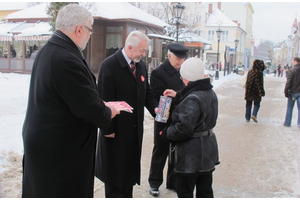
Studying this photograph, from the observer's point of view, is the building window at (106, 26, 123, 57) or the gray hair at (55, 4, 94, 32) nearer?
the gray hair at (55, 4, 94, 32)

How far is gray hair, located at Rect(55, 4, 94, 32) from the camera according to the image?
2.32m

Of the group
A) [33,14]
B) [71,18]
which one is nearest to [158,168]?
[71,18]

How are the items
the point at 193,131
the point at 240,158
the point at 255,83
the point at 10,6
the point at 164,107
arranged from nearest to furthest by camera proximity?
the point at 193,131 < the point at 164,107 < the point at 240,158 < the point at 255,83 < the point at 10,6

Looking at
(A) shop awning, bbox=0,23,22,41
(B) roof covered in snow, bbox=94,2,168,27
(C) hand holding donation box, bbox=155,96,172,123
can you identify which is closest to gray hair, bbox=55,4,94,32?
(C) hand holding donation box, bbox=155,96,172,123

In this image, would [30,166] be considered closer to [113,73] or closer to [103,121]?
[103,121]

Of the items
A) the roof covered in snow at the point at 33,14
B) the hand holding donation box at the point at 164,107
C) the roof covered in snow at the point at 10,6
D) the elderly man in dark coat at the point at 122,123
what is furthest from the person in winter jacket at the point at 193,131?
the roof covered in snow at the point at 10,6

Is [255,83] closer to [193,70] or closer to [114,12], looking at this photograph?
[193,70]

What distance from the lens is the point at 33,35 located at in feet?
59.2

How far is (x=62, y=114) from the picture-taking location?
2.29m

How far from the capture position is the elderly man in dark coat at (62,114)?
223 centimetres

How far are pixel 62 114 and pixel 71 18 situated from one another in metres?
0.72

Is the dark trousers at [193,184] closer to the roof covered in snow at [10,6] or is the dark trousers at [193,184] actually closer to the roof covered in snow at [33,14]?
the roof covered in snow at [33,14]

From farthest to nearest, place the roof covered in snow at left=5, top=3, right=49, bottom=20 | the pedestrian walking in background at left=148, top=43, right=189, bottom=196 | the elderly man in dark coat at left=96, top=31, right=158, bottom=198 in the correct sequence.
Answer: the roof covered in snow at left=5, top=3, right=49, bottom=20 → the pedestrian walking in background at left=148, top=43, right=189, bottom=196 → the elderly man in dark coat at left=96, top=31, right=158, bottom=198

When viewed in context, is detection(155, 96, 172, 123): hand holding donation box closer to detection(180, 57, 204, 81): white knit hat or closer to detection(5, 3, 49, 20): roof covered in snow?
detection(180, 57, 204, 81): white knit hat
